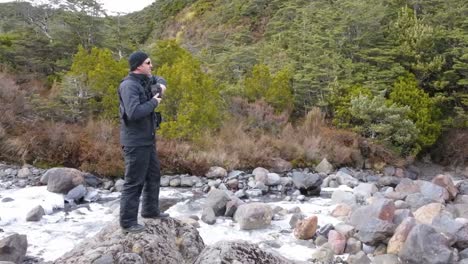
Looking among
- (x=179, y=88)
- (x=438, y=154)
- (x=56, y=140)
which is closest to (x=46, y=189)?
(x=56, y=140)

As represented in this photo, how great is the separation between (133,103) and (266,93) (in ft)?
38.9

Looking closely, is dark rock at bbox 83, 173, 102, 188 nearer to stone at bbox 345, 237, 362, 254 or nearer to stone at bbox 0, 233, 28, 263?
stone at bbox 0, 233, 28, 263

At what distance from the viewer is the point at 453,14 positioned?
1731 cm

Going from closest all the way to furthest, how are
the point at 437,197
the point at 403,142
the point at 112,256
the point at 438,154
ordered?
the point at 112,256 → the point at 437,197 → the point at 403,142 → the point at 438,154

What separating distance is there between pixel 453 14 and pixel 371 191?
36.5 feet

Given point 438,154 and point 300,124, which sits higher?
point 300,124

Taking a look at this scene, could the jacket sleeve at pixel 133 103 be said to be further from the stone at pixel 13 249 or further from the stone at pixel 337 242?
the stone at pixel 337 242

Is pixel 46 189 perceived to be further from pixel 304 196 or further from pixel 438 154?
pixel 438 154

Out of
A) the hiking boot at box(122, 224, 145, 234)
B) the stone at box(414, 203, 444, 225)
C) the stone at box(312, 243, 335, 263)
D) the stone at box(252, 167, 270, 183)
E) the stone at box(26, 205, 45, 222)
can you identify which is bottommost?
the stone at box(252, 167, 270, 183)

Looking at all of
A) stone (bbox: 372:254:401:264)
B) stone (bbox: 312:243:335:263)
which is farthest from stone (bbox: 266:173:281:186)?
stone (bbox: 372:254:401:264)

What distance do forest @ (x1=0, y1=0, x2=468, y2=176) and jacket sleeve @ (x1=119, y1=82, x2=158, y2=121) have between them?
766 centimetres

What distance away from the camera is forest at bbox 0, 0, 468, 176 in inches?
490

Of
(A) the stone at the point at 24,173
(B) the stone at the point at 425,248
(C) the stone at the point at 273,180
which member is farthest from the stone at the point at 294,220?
(A) the stone at the point at 24,173

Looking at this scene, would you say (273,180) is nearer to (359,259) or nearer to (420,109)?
(359,259)
